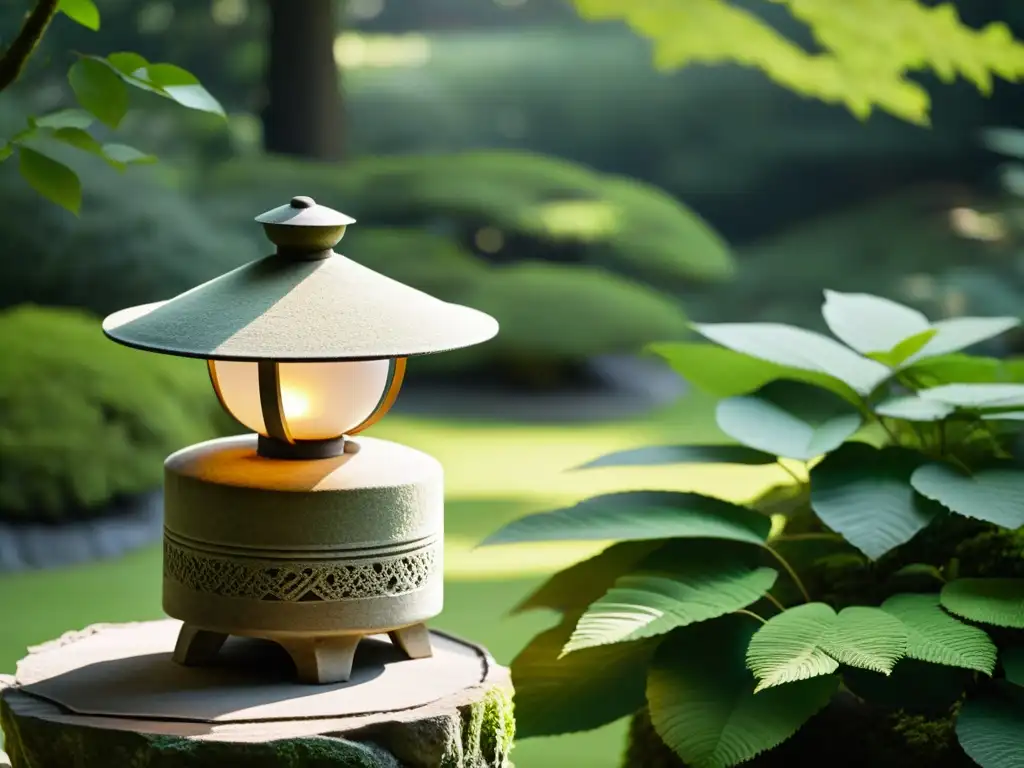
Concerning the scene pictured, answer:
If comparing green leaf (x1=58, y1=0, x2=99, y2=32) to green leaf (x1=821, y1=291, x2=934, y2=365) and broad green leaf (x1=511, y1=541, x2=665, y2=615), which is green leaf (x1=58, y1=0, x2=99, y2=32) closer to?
broad green leaf (x1=511, y1=541, x2=665, y2=615)

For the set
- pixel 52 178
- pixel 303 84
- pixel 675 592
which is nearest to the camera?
pixel 52 178

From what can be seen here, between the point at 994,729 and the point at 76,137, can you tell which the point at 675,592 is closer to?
the point at 994,729

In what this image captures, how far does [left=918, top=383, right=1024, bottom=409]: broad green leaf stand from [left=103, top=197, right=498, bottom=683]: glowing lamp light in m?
0.67

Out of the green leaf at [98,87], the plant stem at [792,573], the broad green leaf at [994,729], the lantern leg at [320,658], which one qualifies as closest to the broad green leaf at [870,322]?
the plant stem at [792,573]

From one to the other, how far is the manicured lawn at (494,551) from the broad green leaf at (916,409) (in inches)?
17.4

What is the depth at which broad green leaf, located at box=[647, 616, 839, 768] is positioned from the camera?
1.55 m

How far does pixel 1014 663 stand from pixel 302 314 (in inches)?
35.2

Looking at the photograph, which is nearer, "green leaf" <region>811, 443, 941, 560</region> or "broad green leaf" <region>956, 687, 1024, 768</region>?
"broad green leaf" <region>956, 687, 1024, 768</region>

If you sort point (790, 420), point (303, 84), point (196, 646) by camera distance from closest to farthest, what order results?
point (196, 646)
point (790, 420)
point (303, 84)

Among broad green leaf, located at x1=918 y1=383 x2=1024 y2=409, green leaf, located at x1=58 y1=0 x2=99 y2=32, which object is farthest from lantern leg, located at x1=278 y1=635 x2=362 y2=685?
broad green leaf, located at x1=918 y1=383 x2=1024 y2=409

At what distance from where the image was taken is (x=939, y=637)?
158cm

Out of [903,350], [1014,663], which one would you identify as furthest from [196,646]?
[903,350]

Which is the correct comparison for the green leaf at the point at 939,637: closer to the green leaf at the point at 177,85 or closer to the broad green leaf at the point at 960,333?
the broad green leaf at the point at 960,333

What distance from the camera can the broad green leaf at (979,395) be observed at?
5.82ft
